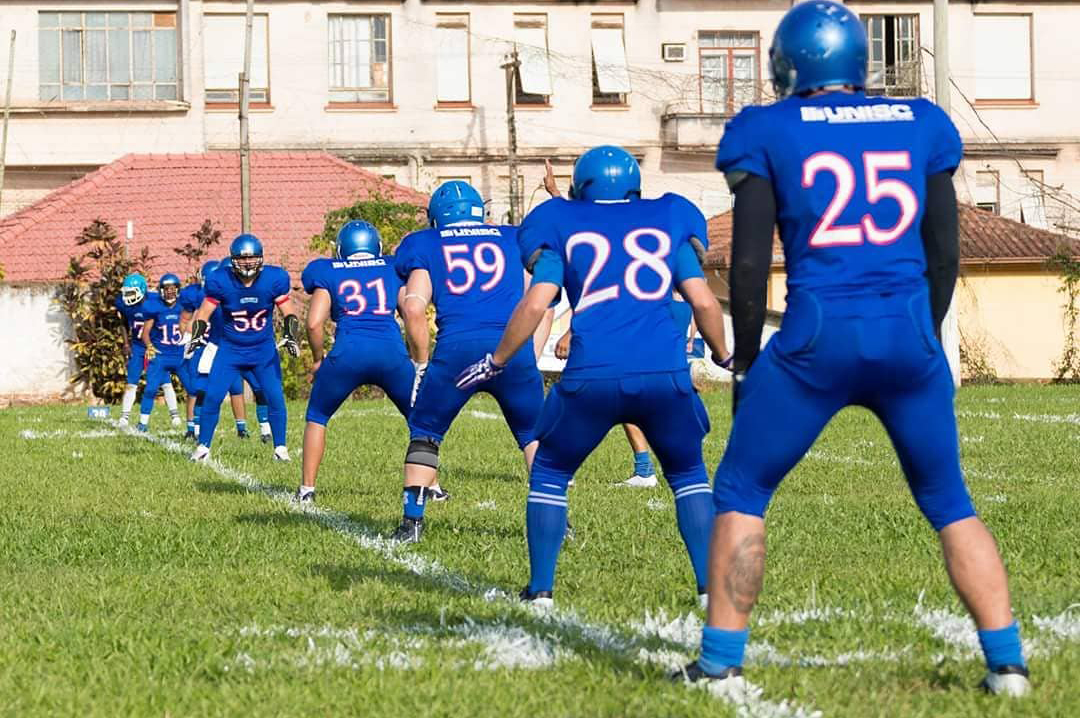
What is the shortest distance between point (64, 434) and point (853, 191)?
15.7 metres

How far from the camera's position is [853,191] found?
4.84 m

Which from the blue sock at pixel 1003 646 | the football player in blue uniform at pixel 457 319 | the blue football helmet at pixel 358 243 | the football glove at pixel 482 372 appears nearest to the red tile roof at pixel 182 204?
the blue football helmet at pixel 358 243

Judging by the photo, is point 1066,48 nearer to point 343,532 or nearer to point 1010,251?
point 1010,251

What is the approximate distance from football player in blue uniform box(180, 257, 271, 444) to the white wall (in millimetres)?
8578

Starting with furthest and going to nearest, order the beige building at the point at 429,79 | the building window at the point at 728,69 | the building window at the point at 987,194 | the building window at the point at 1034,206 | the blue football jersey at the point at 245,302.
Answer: the building window at the point at 987,194
the building window at the point at 1034,206
the building window at the point at 728,69
the beige building at the point at 429,79
the blue football jersey at the point at 245,302

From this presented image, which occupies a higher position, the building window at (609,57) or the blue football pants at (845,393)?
the building window at (609,57)

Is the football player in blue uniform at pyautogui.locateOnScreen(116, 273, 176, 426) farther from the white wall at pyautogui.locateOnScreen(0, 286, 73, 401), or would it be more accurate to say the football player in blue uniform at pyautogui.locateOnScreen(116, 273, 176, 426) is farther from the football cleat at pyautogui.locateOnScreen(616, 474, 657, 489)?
→ the football cleat at pyautogui.locateOnScreen(616, 474, 657, 489)

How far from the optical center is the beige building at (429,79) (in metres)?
37.9

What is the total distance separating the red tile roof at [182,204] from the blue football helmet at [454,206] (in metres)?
24.6

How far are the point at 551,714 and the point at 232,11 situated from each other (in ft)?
116

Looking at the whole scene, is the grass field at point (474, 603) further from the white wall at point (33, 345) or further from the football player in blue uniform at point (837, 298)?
the white wall at point (33, 345)

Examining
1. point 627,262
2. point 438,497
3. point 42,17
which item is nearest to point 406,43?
point 42,17

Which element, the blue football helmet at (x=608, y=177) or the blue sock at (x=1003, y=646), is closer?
the blue sock at (x=1003, y=646)

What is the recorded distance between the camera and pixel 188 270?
3300cm
